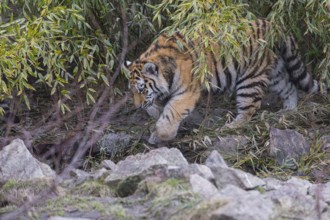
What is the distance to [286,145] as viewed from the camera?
26.7 ft

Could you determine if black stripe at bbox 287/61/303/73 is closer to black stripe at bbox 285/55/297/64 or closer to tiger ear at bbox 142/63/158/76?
black stripe at bbox 285/55/297/64

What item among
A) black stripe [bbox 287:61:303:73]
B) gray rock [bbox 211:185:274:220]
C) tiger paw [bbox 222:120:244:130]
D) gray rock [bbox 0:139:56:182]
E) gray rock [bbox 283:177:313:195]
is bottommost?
tiger paw [bbox 222:120:244:130]

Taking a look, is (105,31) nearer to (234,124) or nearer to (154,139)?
(154,139)

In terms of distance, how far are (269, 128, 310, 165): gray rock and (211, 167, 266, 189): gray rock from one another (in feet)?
7.06

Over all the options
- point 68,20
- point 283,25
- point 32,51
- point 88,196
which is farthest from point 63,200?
point 283,25

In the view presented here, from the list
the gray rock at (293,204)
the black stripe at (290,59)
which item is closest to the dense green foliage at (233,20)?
the black stripe at (290,59)

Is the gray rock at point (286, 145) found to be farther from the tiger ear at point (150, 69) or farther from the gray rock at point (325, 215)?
the gray rock at point (325, 215)

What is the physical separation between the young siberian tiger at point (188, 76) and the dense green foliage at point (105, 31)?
0.25m

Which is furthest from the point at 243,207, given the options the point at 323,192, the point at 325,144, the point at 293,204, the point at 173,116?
the point at 173,116

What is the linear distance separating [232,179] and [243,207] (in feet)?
3.11

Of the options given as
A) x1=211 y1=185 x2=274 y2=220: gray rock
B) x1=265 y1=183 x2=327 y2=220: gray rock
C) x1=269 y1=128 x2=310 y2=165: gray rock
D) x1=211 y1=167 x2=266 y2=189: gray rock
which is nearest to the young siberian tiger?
x1=269 y1=128 x2=310 y2=165: gray rock

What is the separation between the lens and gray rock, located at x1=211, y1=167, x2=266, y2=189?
5750 mm

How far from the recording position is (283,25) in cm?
859

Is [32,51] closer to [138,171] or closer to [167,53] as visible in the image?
[167,53]
